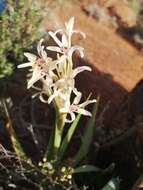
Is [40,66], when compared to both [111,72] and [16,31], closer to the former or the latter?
[16,31]

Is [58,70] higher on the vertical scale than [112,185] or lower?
higher

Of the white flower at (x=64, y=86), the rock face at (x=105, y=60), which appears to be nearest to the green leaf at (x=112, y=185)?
the white flower at (x=64, y=86)

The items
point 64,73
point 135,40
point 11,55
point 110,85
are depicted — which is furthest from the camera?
point 135,40

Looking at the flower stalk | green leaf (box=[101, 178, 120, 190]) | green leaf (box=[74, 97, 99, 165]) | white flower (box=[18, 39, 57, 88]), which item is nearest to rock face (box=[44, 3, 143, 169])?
green leaf (box=[74, 97, 99, 165])

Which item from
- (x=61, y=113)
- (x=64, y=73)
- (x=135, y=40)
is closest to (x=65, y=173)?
(x=61, y=113)

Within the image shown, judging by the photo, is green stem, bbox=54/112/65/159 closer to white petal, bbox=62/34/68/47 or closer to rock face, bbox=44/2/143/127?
white petal, bbox=62/34/68/47

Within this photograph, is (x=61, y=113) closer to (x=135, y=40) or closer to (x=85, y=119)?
(x=85, y=119)

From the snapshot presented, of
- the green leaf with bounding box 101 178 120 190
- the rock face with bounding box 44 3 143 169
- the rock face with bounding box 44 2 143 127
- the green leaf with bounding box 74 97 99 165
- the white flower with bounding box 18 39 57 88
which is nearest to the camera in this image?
the white flower with bounding box 18 39 57 88

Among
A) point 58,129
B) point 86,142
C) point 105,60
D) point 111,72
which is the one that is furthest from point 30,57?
point 105,60
